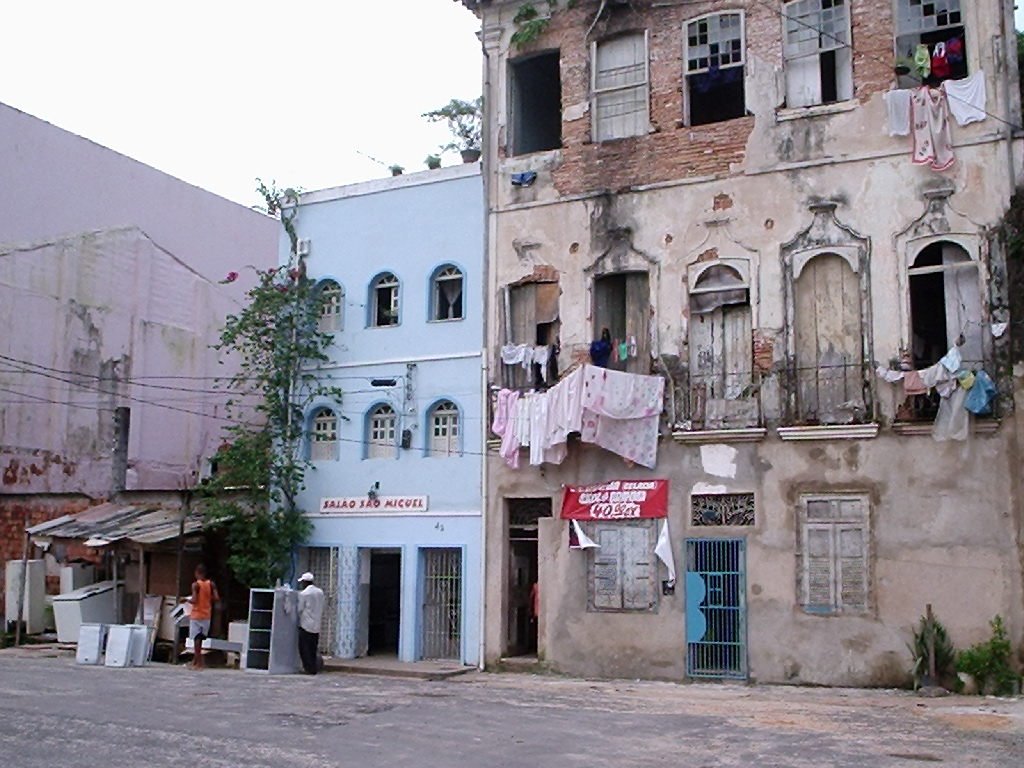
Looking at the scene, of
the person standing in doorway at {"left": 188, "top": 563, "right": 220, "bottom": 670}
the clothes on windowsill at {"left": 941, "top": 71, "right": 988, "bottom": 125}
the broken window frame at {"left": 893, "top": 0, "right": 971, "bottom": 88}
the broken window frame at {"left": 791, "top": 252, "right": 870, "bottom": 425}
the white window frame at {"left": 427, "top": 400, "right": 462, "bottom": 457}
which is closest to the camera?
the clothes on windowsill at {"left": 941, "top": 71, "right": 988, "bottom": 125}

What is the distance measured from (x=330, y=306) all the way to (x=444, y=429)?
368 centimetres

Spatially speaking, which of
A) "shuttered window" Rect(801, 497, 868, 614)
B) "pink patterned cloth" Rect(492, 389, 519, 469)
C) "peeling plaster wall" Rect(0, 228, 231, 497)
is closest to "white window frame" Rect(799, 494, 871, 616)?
"shuttered window" Rect(801, 497, 868, 614)

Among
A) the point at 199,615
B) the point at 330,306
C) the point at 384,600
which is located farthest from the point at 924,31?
the point at 199,615

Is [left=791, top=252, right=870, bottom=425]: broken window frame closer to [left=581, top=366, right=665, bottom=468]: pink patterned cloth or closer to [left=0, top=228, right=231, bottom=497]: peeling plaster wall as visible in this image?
[left=581, top=366, right=665, bottom=468]: pink patterned cloth

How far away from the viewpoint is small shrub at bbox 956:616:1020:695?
1543 cm

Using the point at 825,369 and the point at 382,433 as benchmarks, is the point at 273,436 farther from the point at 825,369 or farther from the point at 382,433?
the point at 825,369

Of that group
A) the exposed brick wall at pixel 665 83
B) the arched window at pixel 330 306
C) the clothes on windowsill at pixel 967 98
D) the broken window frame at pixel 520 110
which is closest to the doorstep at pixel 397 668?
the arched window at pixel 330 306

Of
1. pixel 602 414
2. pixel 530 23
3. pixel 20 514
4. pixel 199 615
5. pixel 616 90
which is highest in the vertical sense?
pixel 530 23

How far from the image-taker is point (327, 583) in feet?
70.2

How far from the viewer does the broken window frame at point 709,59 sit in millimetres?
19016

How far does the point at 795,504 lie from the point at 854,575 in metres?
1.35

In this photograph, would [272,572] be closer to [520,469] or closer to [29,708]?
[520,469]

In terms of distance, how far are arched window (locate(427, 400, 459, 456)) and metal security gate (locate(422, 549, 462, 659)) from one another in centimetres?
182

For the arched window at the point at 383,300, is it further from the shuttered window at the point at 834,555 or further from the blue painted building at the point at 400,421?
the shuttered window at the point at 834,555
